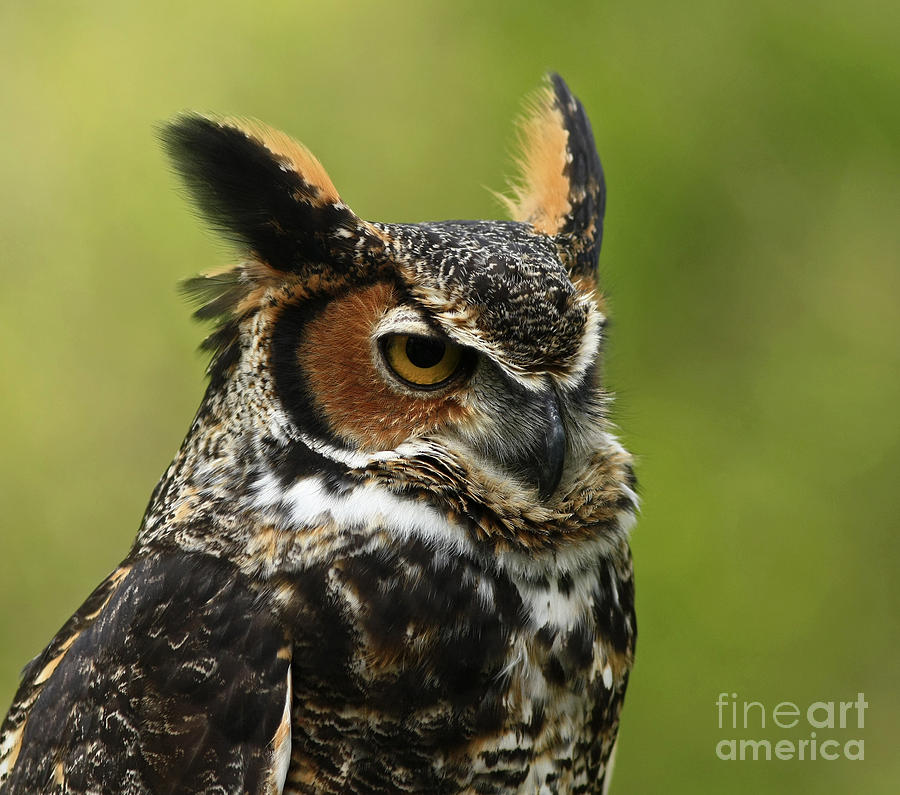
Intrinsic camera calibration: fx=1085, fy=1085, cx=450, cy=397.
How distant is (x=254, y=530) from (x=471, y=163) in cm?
227

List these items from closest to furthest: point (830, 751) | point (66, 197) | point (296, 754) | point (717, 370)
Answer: point (296, 754), point (830, 751), point (717, 370), point (66, 197)

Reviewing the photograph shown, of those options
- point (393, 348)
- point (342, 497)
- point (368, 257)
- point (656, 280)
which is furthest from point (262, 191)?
point (656, 280)

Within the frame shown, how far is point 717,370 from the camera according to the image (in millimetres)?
3436

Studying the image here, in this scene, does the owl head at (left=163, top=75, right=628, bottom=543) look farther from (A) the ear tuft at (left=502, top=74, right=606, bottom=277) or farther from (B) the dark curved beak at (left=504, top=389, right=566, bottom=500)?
(A) the ear tuft at (left=502, top=74, right=606, bottom=277)

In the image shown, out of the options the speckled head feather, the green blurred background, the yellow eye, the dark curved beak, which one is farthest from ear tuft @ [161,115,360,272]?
the green blurred background

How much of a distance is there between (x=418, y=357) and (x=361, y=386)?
3.4 inches

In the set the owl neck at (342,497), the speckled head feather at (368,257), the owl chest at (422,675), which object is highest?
the speckled head feather at (368,257)

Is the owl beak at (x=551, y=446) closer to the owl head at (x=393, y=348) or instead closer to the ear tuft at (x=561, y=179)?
the owl head at (x=393, y=348)

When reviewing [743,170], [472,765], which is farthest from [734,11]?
[472,765]

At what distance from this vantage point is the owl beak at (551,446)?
5.00ft

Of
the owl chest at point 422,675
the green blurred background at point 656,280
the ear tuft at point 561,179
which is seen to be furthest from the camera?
the green blurred background at point 656,280

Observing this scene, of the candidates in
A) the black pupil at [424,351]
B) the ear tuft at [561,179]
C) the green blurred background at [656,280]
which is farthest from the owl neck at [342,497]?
the green blurred background at [656,280]

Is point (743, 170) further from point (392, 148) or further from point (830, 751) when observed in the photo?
point (830, 751)

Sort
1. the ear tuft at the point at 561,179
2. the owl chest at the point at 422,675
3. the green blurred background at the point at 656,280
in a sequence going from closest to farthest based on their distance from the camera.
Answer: the owl chest at the point at 422,675 → the ear tuft at the point at 561,179 → the green blurred background at the point at 656,280
